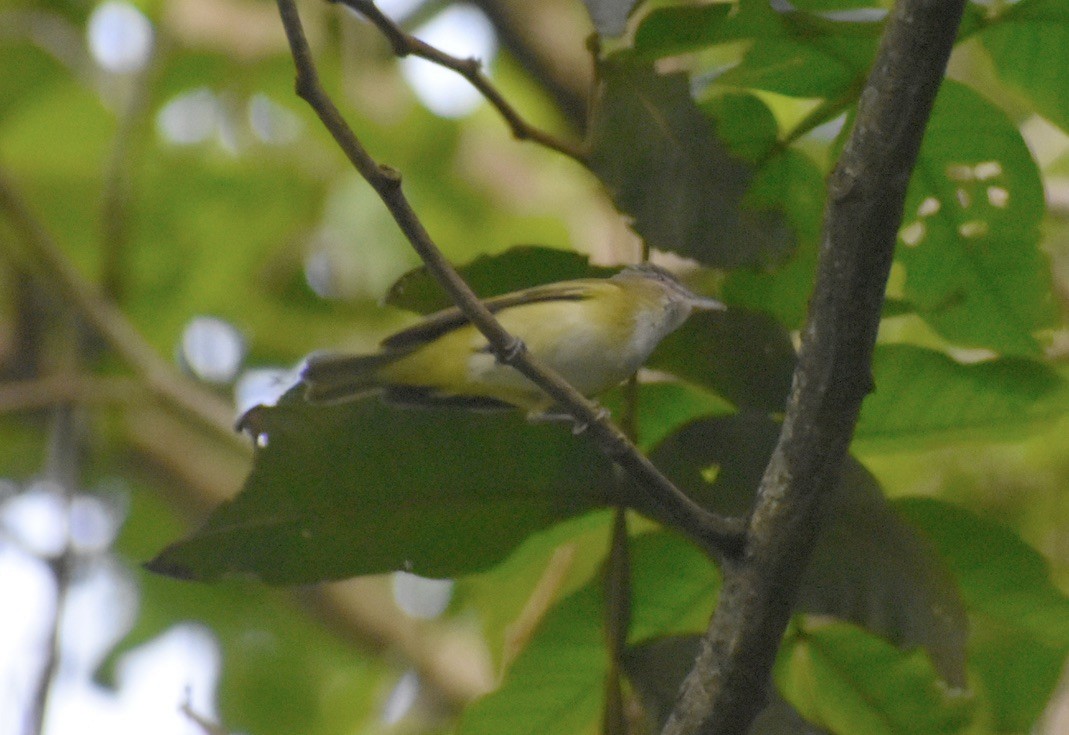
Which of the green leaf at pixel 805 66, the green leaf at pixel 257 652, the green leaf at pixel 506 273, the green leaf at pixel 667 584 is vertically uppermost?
the green leaf at pixel 805 66

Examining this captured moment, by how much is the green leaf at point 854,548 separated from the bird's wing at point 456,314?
0.85 ft

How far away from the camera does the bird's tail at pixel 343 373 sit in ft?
4.96

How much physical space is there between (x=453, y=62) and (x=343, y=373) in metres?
0.43

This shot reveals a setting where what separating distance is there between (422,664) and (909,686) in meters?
1.73

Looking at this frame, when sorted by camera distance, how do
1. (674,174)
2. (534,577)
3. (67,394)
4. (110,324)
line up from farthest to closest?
(110,324) < (67,394) < (534,577) < (674,174)

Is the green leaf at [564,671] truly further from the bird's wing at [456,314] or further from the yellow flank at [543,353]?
the bird's wing at [456,314]

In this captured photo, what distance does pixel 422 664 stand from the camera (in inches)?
121

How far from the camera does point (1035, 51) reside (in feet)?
4.82

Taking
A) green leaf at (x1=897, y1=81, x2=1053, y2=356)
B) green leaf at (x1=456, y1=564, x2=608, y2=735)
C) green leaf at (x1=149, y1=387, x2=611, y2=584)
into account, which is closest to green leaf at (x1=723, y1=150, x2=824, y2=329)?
green leaf at (x1=897, y1=81, x2=1053, y2=356)

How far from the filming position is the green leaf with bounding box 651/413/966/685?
4.40 feet

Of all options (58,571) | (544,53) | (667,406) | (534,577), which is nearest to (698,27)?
(667,406)

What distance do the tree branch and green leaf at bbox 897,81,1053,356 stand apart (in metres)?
0.50

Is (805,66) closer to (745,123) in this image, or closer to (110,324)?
(745,123)

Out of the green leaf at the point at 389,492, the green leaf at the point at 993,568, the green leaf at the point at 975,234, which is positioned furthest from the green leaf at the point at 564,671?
the green leaf at the point at 975,234
